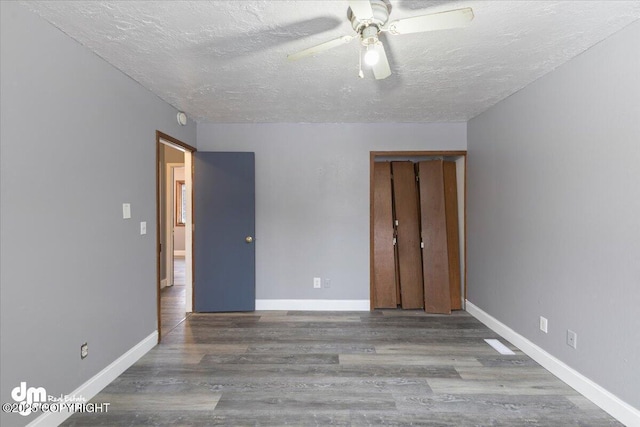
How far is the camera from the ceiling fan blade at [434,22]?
51.5 inches

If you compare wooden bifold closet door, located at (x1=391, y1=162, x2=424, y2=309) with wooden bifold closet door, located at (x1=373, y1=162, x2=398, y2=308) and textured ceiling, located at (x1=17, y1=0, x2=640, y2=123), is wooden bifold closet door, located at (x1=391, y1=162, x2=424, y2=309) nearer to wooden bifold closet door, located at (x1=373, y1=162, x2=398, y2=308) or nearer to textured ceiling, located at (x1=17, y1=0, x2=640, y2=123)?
wooden bifold closet door, located at (x1=373, y1=162, x2=398, y2=308)

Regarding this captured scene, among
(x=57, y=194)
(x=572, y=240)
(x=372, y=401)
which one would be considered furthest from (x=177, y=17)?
(x=572, y=240)

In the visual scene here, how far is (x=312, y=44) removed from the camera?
6.44ft

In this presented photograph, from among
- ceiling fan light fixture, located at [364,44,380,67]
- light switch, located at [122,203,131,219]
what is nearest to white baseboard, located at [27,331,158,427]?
light switch, located at [122,203,131,219]

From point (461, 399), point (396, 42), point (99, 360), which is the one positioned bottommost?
point (461, 399)

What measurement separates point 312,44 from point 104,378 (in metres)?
2.76

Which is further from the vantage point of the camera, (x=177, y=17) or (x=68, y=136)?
(x=68, y=136)

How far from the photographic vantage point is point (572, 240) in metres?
2.15

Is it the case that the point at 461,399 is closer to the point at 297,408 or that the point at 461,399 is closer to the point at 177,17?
the point at 297,408

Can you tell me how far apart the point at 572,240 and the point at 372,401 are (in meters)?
1.82

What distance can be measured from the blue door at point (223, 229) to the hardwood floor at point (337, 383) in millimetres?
525

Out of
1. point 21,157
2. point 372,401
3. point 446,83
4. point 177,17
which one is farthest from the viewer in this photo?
point 446,83

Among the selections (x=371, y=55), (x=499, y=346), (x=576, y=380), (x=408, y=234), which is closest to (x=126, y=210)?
(x=371, y=55)

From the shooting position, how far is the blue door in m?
3.66
